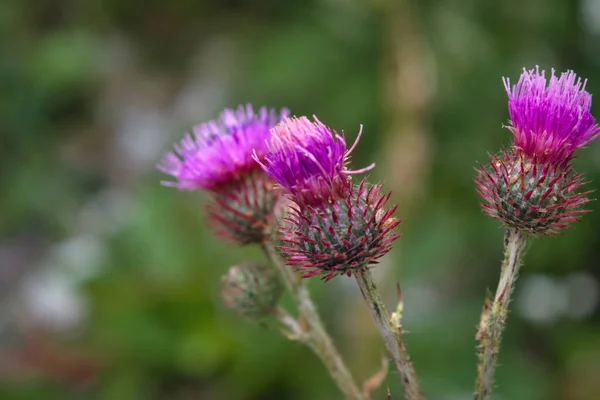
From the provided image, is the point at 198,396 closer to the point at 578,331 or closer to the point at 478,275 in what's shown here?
the point at 478,275

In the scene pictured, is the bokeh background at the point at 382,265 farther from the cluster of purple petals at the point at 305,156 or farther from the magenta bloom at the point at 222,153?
the cluster of purple petals at the point at 305,156

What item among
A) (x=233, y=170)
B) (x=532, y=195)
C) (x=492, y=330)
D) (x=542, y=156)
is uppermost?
(x=233, y=170)

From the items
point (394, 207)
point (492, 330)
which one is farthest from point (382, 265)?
point (394, 207)

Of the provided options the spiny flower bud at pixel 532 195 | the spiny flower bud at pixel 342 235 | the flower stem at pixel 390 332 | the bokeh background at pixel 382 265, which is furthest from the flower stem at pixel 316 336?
the bokeh background at pixel 382 265

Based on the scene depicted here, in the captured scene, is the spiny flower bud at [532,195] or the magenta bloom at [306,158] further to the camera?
the spiny flower bud at [532,195]

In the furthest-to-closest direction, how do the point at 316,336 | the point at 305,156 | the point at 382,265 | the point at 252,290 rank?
the point at 382,265 < the point at 252,290 < the point at 316,336 < the point at 305,156

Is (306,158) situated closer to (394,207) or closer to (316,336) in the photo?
(394,207)

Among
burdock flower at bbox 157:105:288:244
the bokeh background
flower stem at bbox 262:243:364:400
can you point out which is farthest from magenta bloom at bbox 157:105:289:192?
the bokeh background

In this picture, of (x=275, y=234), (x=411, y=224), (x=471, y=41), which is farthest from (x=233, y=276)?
(x=471, y=41)
